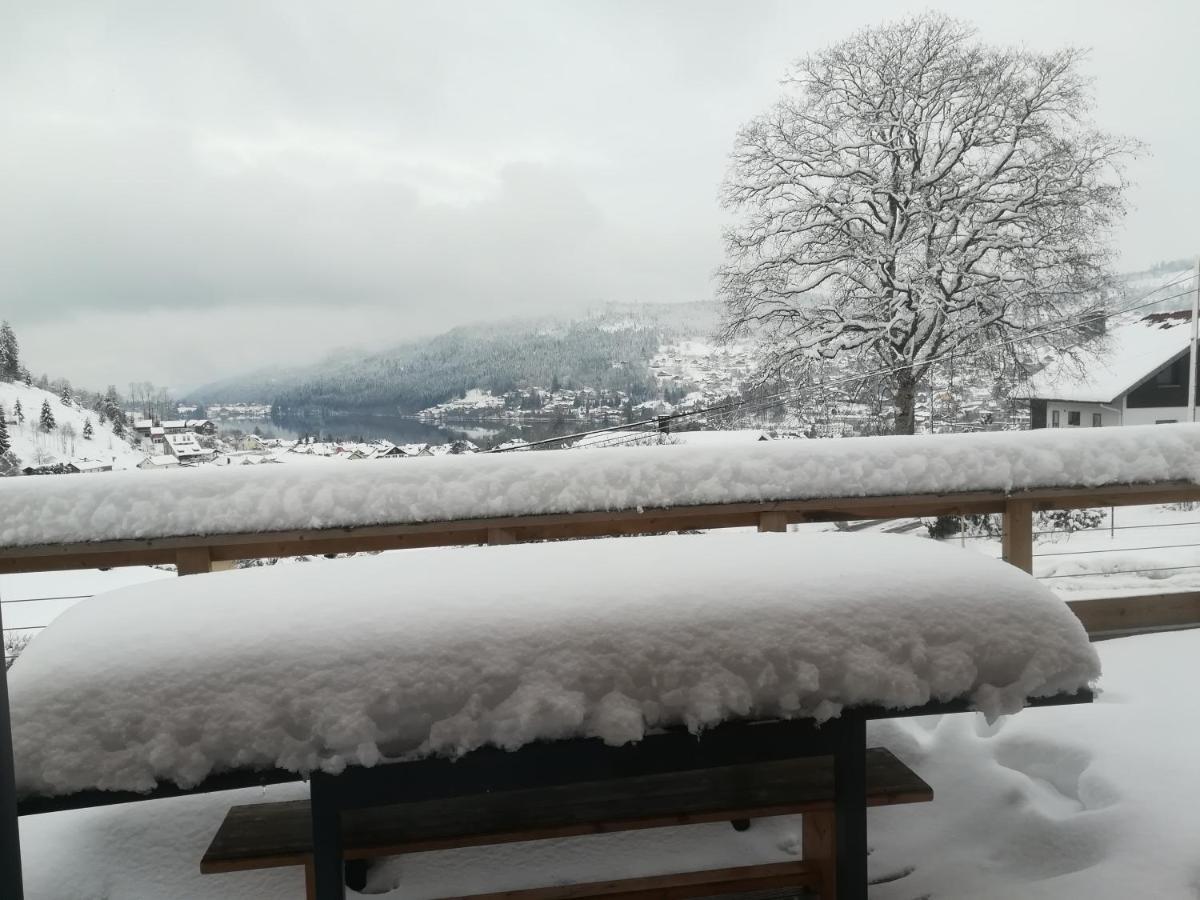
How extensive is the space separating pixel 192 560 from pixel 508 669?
1.66 m

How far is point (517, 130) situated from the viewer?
14.4 meters

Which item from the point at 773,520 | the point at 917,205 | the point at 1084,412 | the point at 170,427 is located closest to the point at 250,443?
the point at 170,427

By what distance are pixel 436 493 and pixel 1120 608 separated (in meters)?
2.80

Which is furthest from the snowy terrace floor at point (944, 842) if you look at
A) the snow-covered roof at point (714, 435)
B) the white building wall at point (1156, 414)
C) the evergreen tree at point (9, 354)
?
the white building wall at point (1156, 414)

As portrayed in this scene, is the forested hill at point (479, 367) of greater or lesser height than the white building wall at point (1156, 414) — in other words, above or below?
above

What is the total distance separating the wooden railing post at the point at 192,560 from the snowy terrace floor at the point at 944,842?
0.64 m

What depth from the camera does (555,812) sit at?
1.46m

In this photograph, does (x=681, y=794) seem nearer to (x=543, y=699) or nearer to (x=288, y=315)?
(x=543, y=699)

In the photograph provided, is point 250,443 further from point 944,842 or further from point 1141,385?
point 1141,385

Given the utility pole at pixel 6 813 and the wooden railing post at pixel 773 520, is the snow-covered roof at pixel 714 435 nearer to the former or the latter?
the wooden railing post at pixel 773 520

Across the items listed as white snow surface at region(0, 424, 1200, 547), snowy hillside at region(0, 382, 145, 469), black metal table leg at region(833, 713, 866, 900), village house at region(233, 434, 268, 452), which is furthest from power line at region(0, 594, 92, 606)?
village house at region(233, 434, 268, 452)

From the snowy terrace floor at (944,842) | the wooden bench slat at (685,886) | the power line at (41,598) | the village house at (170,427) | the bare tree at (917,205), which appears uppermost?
the bare tree at (917,205)

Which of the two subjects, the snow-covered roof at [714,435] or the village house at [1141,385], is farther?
the village house at [1141,385]

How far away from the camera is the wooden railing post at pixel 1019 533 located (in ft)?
8.78
